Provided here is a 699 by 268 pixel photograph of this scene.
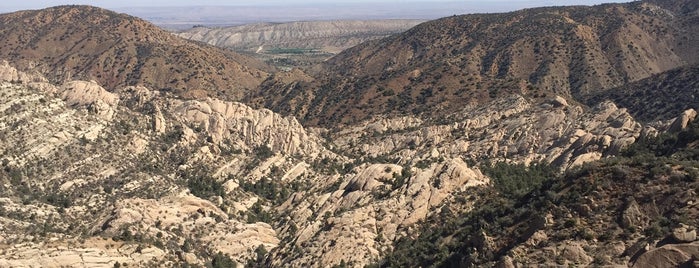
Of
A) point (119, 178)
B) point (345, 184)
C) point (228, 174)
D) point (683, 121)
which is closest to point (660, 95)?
point (683, 121)

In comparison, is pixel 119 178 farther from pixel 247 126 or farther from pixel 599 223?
pixel 599 223

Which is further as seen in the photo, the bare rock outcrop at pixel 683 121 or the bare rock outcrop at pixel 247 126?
the bare rock outcrop at pixel 247 126

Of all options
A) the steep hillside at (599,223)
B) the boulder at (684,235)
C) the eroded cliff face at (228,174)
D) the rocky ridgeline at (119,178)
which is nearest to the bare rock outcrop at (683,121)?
the eroded cliff face at (228,174)

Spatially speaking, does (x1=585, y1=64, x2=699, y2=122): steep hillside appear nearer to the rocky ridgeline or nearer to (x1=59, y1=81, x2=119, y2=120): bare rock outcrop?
the rocky ridgeline

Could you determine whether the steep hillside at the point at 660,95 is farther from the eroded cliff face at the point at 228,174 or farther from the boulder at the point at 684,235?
the boulder at the point at 684,235

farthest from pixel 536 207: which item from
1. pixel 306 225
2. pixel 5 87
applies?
pixel 5 87

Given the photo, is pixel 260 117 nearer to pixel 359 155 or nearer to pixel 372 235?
pixel 359 155
